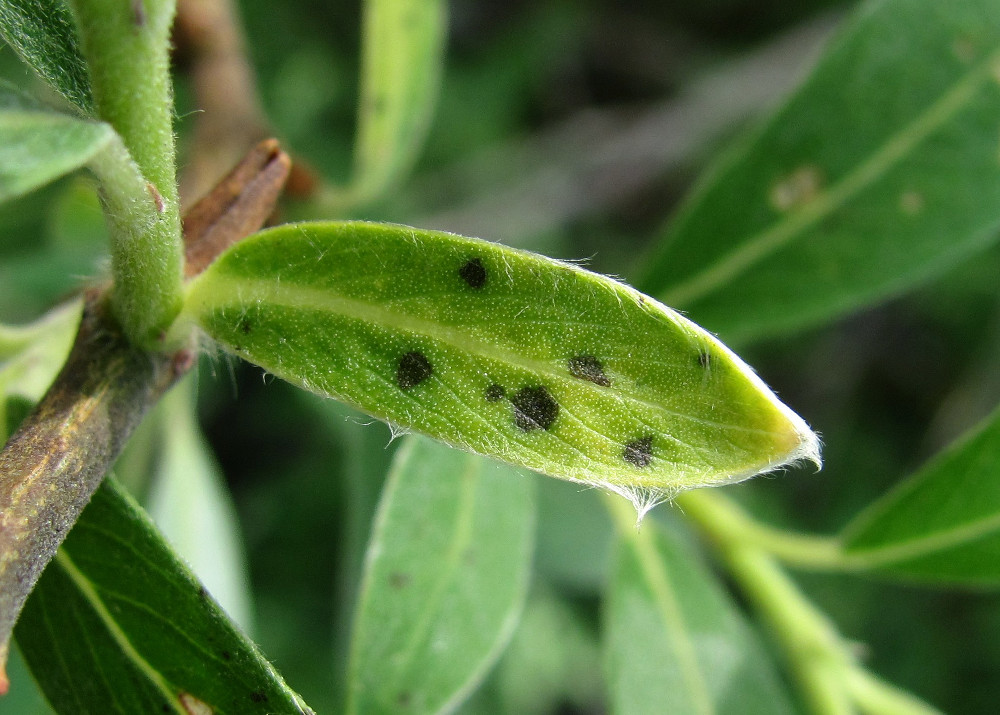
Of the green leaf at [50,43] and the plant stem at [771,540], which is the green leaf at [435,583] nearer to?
the plant stem at [771,540]

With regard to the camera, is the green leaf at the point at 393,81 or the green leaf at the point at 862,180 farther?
the green leaf at the point at 393,81

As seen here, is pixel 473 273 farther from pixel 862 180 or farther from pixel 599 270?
pixel 599 270

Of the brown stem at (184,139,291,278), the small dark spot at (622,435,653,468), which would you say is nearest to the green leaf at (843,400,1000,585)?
the small dark spot at (622,435,653,468)

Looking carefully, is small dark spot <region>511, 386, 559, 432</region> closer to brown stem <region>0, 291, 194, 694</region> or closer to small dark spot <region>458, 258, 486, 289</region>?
small dark spot <region>458, 258, 486, 289</region>

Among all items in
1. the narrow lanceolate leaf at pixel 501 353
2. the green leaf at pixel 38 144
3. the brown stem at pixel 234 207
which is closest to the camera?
the green leaf at pixel 38 144

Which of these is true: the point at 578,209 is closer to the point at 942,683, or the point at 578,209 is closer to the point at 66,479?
the point at 942,683

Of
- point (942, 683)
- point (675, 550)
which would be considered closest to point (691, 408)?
point (675, 550)

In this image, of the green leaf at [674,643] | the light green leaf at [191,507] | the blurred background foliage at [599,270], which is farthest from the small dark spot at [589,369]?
the blurred background foliage at [599,270]
